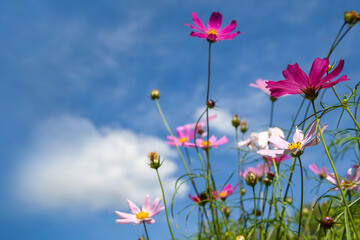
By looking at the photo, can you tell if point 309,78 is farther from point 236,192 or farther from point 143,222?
point 236,192

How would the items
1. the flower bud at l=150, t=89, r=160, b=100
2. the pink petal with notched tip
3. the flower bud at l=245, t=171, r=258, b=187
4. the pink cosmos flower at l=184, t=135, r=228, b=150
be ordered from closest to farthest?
the pink petal with notched tip, the flower bud at l=245, t=171, r=258, b=187, the pink cosmos flower at l=184, t=135, r=228, b=150, the flower bud at l=150, t=89, r=160, b=100

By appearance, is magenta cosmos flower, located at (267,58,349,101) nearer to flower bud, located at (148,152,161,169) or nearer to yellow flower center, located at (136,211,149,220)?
flower bud, located at (148,152,161,169)

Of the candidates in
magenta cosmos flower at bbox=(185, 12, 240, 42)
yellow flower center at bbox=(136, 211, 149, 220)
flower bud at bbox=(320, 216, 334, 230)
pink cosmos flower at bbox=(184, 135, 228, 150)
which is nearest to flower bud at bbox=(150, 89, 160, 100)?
pink cosmos flower at bbox=(184, 135, 228, 150)

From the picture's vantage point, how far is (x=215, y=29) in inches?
50.5

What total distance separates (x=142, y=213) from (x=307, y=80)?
77 cm

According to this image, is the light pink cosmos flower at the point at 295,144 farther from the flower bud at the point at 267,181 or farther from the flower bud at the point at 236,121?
the flower bud at the point at 236,121

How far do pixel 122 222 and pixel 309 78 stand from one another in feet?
2.43

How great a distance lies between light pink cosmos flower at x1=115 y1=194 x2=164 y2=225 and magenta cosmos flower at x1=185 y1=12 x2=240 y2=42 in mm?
586

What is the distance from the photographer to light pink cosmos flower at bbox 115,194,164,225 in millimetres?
1125

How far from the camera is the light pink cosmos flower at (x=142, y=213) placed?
112cm

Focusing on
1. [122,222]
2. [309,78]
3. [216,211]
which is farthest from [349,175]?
[122,222]

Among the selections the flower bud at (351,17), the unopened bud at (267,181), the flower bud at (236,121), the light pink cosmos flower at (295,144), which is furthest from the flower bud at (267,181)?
the flower bud at (351,17)

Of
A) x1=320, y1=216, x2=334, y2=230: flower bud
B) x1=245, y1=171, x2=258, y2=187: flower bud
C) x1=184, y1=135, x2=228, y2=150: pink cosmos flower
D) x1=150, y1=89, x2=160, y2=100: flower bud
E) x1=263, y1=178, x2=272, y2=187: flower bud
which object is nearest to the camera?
x1=320, y1=216, x2=334, y2=230: flower bud

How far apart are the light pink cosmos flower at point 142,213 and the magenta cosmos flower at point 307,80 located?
0.62 metres
